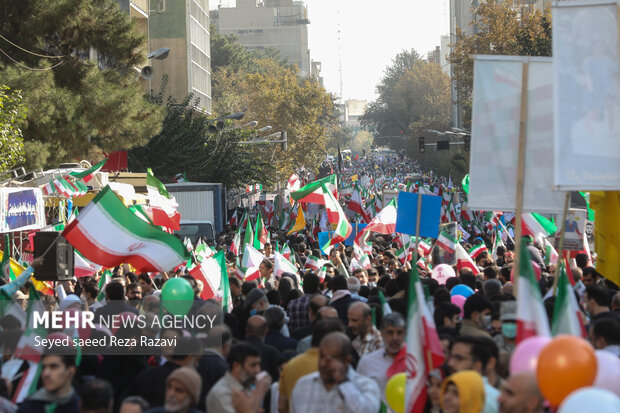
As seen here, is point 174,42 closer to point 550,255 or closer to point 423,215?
point 550,255

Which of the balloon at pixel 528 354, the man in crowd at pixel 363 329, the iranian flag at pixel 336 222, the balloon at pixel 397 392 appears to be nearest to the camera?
the balloon at pixel 528 354

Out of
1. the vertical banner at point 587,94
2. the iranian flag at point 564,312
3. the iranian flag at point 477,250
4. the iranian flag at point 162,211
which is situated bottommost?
the iranian flag at point 477,250

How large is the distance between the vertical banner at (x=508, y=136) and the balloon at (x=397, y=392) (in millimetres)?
2930

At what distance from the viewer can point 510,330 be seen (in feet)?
21.3

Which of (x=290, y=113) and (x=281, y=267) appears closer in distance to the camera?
(x=281, y=267)

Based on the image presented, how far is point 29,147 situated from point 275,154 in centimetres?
3892

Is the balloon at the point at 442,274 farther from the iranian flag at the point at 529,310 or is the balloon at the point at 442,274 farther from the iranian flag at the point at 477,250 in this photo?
the iranian flag at the point at 529,310

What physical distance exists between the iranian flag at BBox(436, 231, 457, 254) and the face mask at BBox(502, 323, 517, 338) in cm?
911

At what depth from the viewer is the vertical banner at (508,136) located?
27.7 ft

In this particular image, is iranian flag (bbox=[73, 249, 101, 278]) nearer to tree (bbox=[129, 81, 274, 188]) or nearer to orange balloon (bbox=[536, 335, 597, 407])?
orange balloon (bbox=[536, 335, 597, 407])

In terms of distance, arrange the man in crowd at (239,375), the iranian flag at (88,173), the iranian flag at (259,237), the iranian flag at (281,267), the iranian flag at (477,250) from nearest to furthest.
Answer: the man in crowd at (239,375) < the iranian flag at (281,267) < the iranian flag at (477,250) < the iranian flag at (259,237) < the iranian flag at (88,173)

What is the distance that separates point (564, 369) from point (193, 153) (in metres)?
36.2

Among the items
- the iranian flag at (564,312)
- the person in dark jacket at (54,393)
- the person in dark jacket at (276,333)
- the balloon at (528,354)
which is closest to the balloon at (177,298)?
the person in dark jacket at (276,333)

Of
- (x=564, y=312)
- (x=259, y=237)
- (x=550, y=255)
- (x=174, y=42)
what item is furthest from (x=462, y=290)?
(x=174, y=42)
